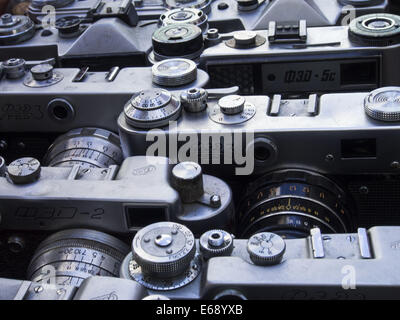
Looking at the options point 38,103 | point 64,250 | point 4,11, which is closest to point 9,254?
point 64,250

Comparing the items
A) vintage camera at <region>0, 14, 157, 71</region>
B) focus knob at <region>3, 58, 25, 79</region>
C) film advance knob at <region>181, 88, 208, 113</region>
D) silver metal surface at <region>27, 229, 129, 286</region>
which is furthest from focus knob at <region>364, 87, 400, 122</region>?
focus knob at <region>3, 58, 25, 79</region>

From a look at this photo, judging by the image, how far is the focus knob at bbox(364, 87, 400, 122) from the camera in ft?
5.73

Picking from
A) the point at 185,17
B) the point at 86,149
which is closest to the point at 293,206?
the point at 86,149

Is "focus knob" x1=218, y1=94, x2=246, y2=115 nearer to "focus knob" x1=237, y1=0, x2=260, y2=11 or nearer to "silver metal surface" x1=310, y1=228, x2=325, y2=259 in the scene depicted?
"silver metal surface" x1=310, y1=228, x2=325, y2=259

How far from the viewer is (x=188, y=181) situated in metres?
1.67

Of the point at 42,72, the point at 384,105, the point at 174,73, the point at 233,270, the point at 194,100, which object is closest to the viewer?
the point at 233,270

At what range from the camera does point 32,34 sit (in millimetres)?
2439

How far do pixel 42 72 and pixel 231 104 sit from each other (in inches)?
24.9

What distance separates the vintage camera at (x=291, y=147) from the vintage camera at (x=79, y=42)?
1.57ft

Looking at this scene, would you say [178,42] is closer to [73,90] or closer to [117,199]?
[73,90]

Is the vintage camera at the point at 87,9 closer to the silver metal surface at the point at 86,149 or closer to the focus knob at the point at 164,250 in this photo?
the silver metal surface at the point at 86,149

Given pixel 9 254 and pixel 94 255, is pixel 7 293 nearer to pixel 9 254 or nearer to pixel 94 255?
pixel 94 255

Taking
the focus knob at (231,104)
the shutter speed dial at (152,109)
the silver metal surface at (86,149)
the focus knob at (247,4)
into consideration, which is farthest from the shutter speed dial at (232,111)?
the focus knob at (247,4)

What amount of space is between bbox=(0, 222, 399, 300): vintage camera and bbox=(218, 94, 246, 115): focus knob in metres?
0.45
